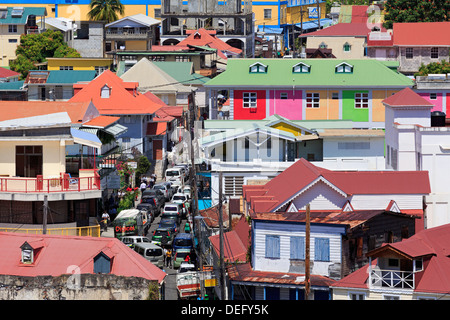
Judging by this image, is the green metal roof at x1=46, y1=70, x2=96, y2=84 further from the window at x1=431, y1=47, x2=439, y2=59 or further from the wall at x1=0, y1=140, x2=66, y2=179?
the wall at x1=0, y1=140, x2=66, y2=179

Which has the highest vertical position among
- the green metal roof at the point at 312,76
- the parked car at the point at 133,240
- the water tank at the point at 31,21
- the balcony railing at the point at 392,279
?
the water tank at the point at 31,21

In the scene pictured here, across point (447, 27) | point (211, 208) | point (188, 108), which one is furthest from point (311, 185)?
point (447, 27)

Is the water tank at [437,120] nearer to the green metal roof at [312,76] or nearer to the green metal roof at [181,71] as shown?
the green metal roof at [312,76]

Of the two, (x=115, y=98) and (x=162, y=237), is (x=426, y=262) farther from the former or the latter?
(x=115, y=98)

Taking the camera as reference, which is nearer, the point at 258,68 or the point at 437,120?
the point at 437,120

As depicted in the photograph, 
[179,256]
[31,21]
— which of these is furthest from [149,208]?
[31,21]

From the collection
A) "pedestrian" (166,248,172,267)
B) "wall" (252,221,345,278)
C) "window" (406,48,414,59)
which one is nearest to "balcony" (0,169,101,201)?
"pedestrian" (166,248,172,267)

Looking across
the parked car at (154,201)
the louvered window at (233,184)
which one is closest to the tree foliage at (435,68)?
the louvered window at (233,184)
